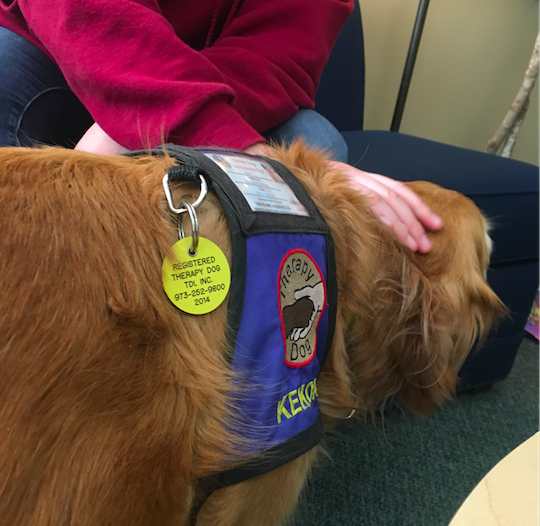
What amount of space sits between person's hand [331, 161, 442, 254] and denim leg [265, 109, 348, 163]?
26 centimetres

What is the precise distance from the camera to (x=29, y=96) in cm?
69

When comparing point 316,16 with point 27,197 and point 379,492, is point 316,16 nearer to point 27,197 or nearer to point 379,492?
point 27,197

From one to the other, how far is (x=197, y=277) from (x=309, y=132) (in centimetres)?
56

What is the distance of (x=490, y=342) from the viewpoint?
1.05 m

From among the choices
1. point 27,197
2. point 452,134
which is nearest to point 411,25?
point 452,134

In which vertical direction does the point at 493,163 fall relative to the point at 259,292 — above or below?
below

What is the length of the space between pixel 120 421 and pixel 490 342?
3.17ft

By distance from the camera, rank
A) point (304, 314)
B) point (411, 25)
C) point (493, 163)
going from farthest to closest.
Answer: point (411, 25) < point (493, 163) < point (304, 314)

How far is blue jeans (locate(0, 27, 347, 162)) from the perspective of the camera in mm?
→ 665

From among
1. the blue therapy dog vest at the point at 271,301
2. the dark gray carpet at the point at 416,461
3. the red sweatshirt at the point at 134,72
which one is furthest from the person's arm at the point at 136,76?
the dark gray carpet at the point at 416,461

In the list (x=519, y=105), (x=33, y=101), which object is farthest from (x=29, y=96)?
(x=519, y=105)

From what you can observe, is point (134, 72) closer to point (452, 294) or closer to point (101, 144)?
point (101, 144)

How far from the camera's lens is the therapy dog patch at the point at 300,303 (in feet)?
1.39

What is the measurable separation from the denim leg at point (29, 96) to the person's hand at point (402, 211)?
1.65 feet
